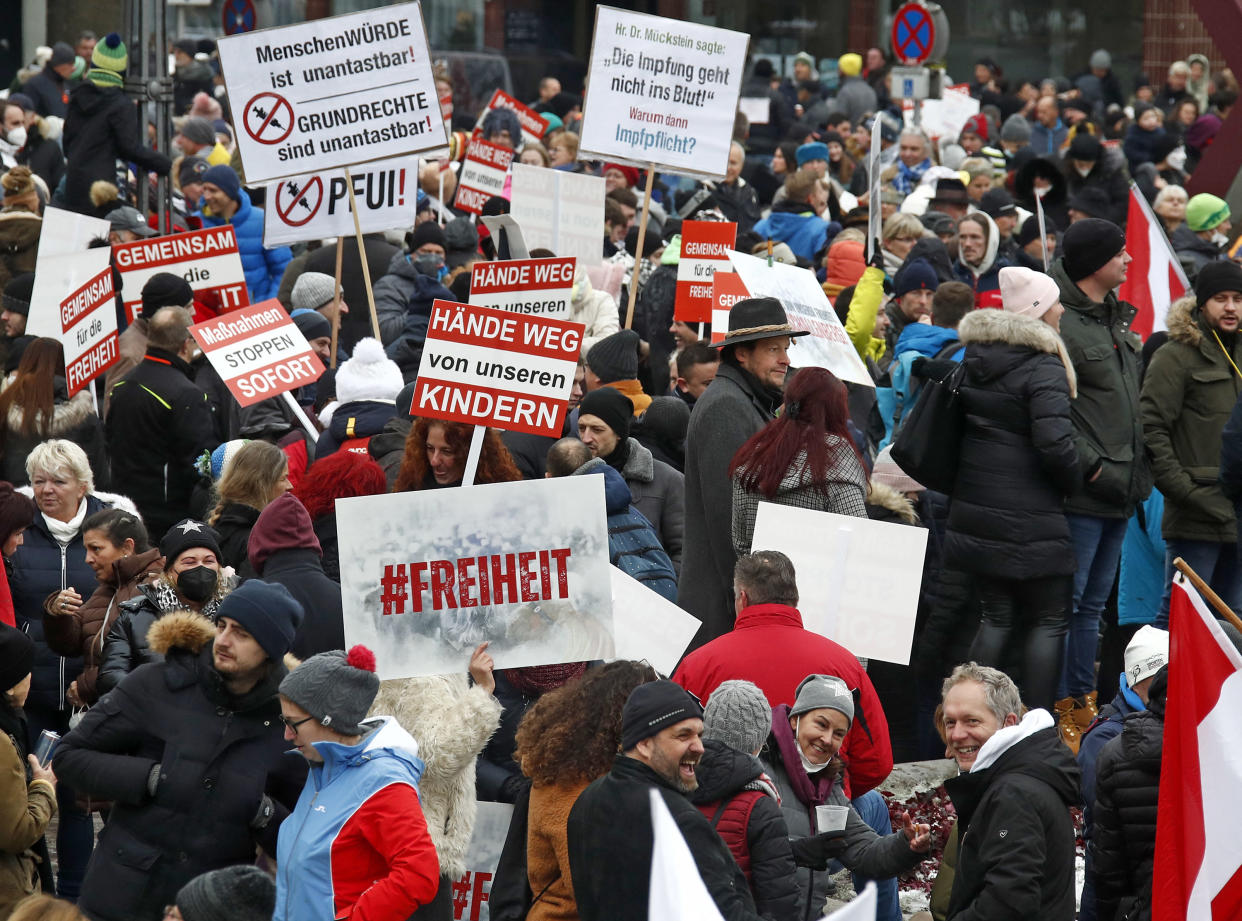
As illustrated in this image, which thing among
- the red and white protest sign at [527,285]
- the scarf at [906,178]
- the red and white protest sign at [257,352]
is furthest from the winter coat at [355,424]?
the scarf at [906,178]

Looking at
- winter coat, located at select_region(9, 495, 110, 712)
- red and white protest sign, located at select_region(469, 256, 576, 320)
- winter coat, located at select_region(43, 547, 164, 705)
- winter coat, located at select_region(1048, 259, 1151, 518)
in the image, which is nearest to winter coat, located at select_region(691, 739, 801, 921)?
winter coat, located at select_region(43, 547, 164, 705)

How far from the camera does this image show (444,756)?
15.9 ft

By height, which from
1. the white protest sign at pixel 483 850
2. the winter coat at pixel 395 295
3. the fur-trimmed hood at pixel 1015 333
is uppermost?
the fur-trimmed hood at pixel 1015 333

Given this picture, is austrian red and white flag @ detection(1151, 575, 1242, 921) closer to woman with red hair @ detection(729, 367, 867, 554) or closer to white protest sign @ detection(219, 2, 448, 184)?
woman with red hair @ detection(729, 367, 867, 554)

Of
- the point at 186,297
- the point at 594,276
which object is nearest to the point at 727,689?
the point at 186,297

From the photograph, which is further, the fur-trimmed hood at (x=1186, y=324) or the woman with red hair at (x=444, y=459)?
the fur-trimmed hood at (x=1186, y=324)

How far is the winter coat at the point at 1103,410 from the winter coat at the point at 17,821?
410 cm

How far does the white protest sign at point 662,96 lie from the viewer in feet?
34.7

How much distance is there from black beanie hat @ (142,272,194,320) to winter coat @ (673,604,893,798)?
4404 mm

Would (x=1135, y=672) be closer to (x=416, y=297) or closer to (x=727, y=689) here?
(x=727, y=689)

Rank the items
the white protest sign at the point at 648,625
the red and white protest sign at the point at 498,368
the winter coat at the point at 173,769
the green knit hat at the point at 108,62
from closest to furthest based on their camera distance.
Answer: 1. the winter coat at the point at 173,769
2. the white protest sign at the point at 648,625
3. the red and white protest sign at the point at 498,368
4. the green knit hat at the point at 108,62

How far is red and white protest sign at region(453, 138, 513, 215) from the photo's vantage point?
13.8 metres

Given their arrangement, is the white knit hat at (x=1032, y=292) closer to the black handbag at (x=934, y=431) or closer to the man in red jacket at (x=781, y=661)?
the black handbag at (x=934, y=431)

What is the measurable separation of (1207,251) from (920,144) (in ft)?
15.7
